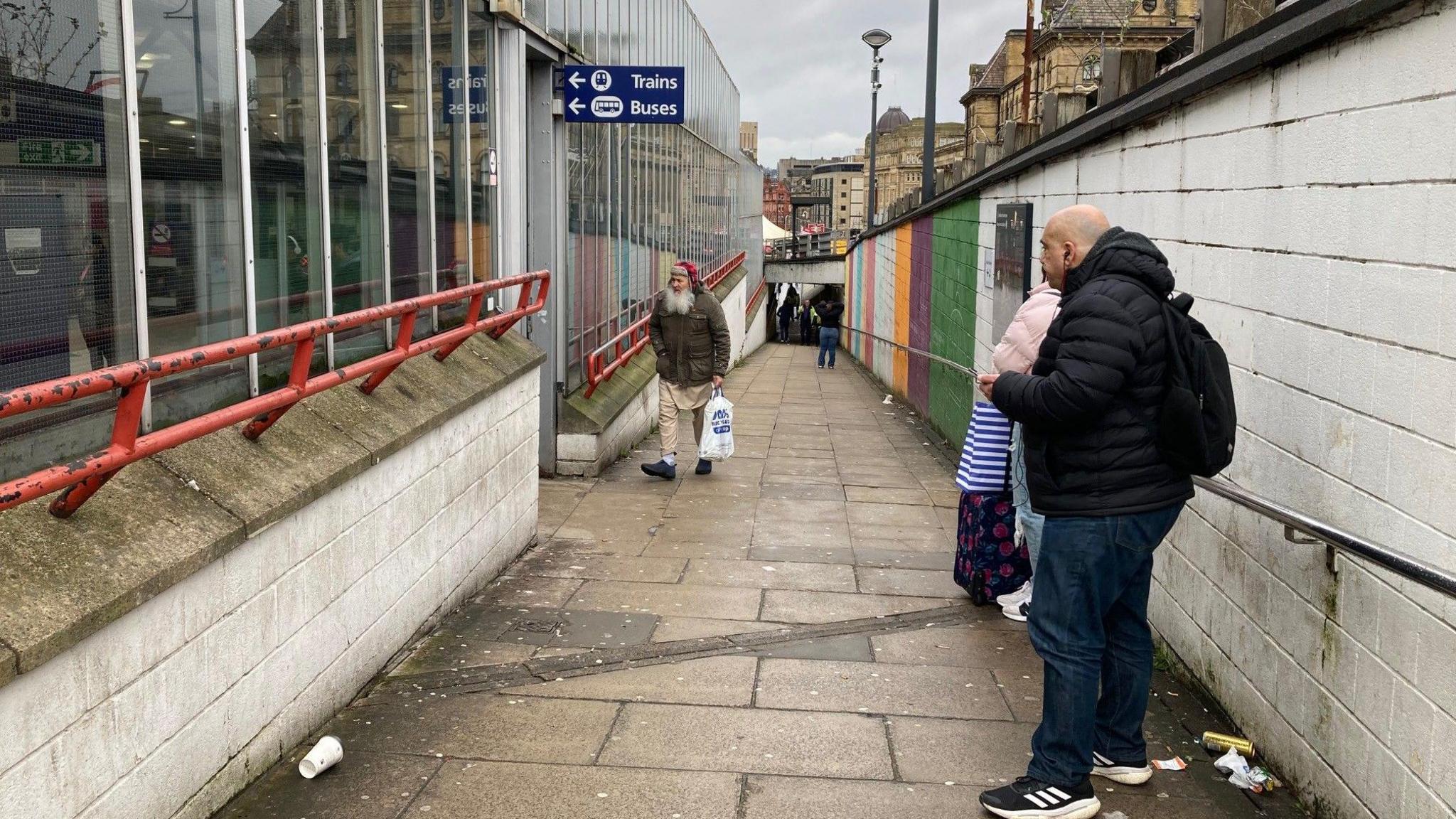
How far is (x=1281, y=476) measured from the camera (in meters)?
4.63

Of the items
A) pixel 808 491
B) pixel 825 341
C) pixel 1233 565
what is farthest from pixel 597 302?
pixel 825 341

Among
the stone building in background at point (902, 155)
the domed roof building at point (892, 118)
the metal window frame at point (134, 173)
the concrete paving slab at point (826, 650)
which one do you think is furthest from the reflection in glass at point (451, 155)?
the domed roof building at point (892, 118)

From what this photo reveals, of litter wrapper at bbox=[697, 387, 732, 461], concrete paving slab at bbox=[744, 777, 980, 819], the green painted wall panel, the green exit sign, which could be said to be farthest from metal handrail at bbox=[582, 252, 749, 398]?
the green exit sign

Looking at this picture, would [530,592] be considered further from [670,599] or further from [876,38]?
[876,38]

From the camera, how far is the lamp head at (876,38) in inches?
1374

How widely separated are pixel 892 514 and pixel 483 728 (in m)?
5.03

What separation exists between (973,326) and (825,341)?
16.9m

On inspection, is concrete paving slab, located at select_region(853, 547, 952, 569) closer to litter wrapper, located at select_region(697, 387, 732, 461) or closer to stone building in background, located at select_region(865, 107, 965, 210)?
litter wrapper, located at select_region(697, 387, 732, 461)

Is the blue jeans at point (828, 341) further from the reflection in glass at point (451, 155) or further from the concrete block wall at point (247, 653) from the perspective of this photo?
the concrete block wall at point (247, 653)

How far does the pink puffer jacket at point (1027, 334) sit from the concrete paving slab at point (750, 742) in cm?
147

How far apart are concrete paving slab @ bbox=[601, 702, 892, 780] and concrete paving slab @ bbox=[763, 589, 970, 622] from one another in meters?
1.52

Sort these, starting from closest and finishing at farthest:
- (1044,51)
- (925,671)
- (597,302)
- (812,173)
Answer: (925,671), (597,302), (1044,51), (812,173)

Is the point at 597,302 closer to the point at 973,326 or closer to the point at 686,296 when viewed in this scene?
the point at 686,296

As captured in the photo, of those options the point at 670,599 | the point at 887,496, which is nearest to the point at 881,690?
the point at 670,599
